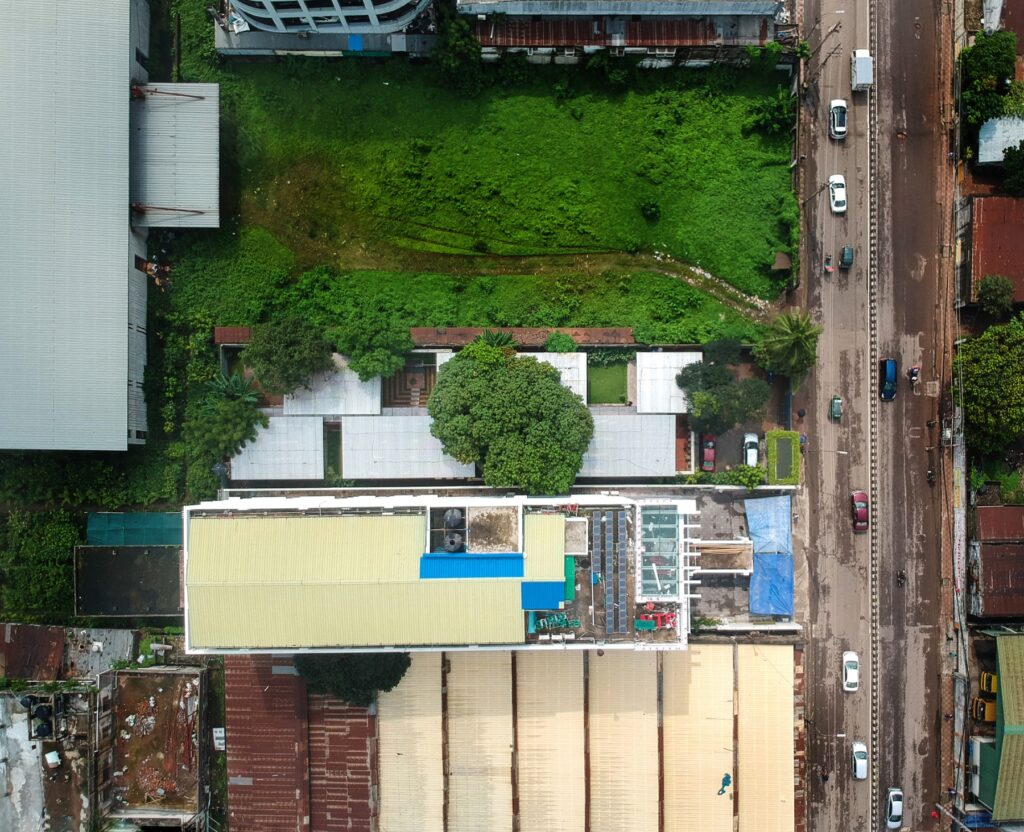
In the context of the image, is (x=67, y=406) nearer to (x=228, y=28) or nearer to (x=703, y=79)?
(x=228, y=28)

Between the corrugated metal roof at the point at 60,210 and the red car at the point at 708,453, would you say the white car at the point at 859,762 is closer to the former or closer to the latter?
the red car at the point at 708,453

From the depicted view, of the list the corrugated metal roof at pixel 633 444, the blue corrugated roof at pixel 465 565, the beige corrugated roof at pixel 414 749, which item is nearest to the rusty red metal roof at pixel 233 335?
the blue corrugated roof at pixel 465 565

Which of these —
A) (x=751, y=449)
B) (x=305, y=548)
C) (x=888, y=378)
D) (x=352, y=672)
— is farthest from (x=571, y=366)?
(x=352, y=672)

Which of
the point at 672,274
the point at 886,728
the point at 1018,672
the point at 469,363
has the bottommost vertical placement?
the point at 886,728

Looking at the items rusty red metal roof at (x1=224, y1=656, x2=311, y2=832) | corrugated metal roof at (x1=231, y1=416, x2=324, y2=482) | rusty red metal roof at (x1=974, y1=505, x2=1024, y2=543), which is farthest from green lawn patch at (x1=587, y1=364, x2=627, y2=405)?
rusty red metal roof at (x1=224, y1=656, x2=311, y2=832)

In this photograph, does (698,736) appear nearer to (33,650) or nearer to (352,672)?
(352,672)

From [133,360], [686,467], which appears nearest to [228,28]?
[133,360]

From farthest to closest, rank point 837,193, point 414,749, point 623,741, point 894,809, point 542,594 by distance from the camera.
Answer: point 894,809 → point 837,193 → point 414,749 → point 623,741 → point 542,594
